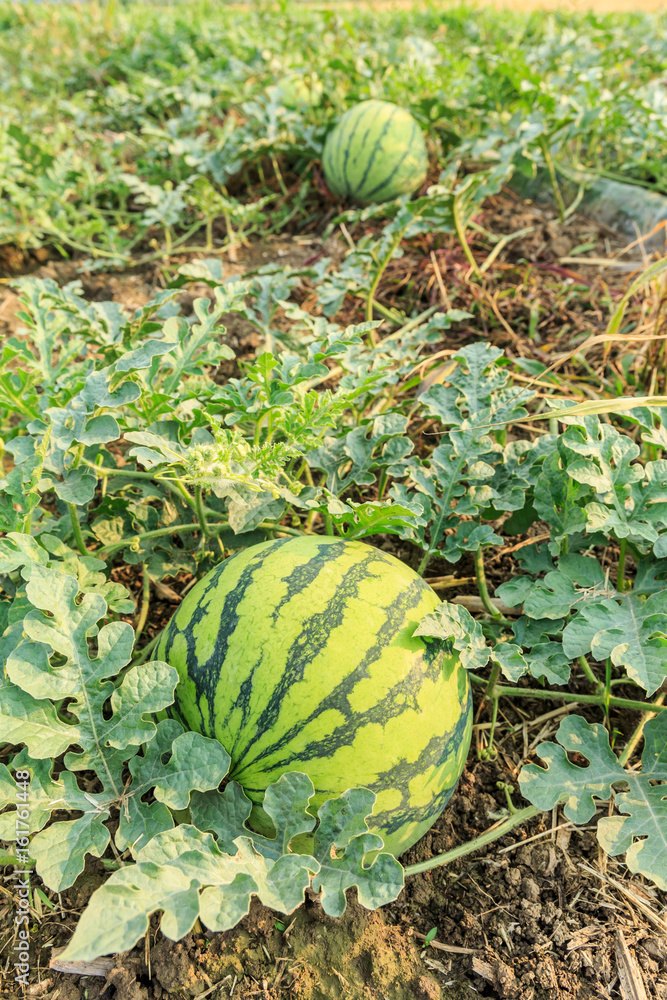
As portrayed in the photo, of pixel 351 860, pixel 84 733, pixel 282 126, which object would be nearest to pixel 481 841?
pixel 351 860

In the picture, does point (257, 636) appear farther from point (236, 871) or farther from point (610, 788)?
point (610, 788)

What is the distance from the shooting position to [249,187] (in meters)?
4.04

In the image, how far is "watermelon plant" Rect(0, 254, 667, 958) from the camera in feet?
4.18

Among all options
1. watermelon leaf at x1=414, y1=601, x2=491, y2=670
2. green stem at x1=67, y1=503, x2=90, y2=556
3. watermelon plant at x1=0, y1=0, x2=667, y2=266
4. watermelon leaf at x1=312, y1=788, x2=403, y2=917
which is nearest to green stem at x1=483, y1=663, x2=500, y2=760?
watermelon leaf at x1=414, y1=601, x2=491, y2=670

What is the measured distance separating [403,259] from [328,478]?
74.7 inches

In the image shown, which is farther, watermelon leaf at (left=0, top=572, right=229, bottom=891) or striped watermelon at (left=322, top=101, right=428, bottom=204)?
striped watermelon at (left=322, top=101, right=428, bottom=204)

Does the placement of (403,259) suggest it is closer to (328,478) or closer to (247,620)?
(328,478)

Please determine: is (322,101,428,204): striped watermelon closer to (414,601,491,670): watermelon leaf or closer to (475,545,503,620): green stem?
(475,545,503,620): green stem

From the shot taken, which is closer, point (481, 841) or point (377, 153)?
point (481, 841)

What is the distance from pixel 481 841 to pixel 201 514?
1060mm

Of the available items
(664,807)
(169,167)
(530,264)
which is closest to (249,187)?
(169,167)

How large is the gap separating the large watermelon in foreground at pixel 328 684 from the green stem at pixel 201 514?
30 centimetres

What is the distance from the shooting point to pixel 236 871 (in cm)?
119

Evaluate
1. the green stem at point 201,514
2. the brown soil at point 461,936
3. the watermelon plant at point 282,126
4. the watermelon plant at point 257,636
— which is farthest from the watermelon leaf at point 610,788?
the watermelon plant at point 282,126
